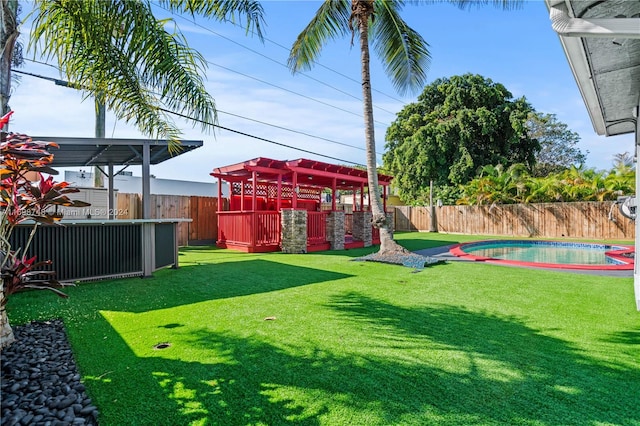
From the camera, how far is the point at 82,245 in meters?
5.93

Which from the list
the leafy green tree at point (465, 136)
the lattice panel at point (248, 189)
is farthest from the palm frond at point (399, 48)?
the leafy green tree at point (465, 136)

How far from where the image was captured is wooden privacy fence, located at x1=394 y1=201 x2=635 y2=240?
16203mm

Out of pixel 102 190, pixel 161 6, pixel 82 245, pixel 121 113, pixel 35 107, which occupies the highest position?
pixel 161 6

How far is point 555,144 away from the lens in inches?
1167

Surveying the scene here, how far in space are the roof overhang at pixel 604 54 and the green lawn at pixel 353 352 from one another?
239 cm

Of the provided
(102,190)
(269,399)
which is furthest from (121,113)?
(102,190)

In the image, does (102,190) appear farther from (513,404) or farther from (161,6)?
(513,404)

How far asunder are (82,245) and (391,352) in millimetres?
5704

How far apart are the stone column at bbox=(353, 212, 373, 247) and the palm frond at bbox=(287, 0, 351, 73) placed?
629 centimetres

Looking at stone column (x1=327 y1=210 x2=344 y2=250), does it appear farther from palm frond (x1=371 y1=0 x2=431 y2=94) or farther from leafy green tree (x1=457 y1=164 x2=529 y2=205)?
leafy green tree (x1=457 y1=164 x2=529 y2=205)

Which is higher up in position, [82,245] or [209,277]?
[82,245]

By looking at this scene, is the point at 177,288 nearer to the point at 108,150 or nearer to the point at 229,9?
the point at 229,9

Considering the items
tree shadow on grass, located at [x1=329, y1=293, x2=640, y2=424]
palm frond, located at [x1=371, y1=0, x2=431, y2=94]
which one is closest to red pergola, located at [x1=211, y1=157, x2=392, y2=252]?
palm frond, located at [x1=371, y1=0, x2=431, y2=94]

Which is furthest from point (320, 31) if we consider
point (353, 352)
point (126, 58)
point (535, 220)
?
point (535, 220)
